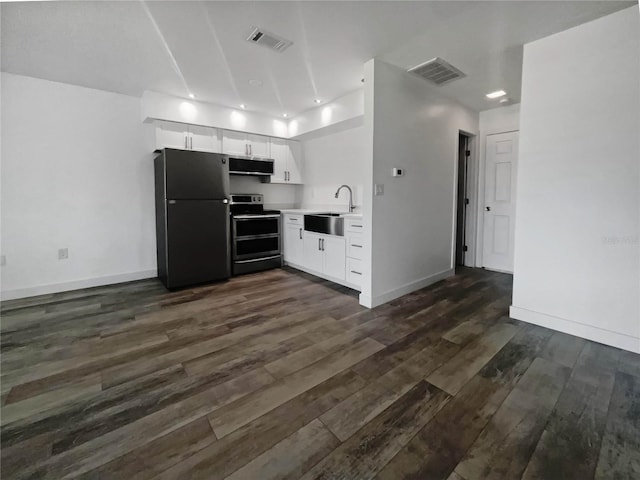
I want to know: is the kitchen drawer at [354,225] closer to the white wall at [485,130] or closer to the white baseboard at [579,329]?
the white baseboard at [579,329]

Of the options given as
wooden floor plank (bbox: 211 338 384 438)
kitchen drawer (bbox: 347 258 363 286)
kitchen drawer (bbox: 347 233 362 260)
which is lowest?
wooden floor plank (bbox: 211 338 384 438)

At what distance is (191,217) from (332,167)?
228 centimetres

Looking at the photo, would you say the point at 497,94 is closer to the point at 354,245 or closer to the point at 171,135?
the point at 354,245

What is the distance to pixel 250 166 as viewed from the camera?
4531mm

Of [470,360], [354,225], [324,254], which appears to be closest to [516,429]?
[470,360]

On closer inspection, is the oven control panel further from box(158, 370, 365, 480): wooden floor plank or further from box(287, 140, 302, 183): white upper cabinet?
box(158, 370, 365, 480): wooden floor plank

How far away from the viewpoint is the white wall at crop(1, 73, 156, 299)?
10.6ft

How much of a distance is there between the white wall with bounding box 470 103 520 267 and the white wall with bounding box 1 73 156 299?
16.0 ft

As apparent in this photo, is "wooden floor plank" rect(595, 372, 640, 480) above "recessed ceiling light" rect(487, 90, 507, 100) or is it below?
below

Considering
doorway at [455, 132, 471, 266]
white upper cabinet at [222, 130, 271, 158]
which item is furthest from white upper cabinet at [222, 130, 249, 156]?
doorway at [455, 132, 471, 266]

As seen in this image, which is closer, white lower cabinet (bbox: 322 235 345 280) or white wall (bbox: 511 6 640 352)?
white wall (bbox: 511 6 640 352)

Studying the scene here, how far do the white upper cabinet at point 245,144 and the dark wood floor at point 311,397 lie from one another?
2.63 m

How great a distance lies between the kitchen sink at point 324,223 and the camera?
354 centimetres

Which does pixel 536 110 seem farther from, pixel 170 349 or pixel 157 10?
pixel 170 349
